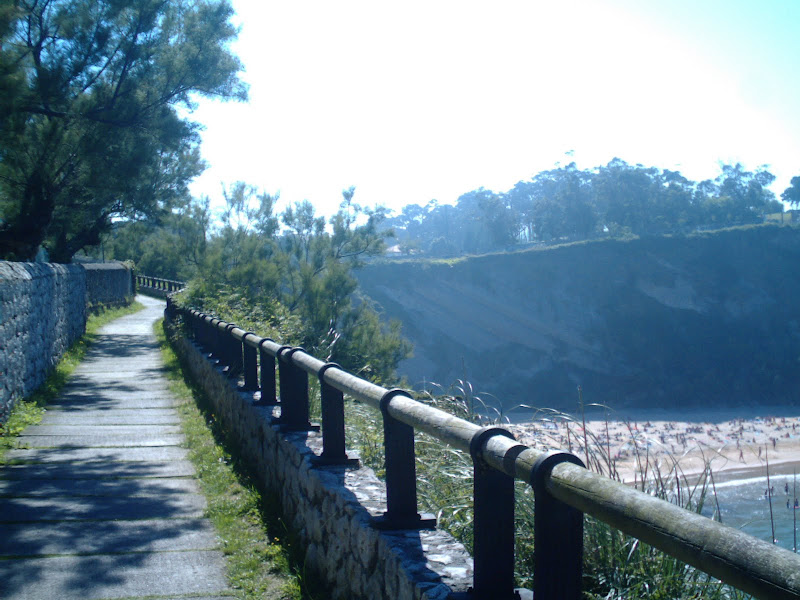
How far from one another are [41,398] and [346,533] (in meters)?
7.29

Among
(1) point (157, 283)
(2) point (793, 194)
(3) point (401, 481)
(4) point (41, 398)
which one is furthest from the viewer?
(2) point (793, 194)

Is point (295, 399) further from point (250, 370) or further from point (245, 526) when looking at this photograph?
point (250, 370)

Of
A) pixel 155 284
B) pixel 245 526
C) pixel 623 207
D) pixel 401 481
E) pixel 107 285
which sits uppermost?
pixel 623 207

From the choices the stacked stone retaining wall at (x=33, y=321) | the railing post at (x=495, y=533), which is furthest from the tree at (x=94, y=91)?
the railing post at (x=495, y=533)

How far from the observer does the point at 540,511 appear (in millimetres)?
2006

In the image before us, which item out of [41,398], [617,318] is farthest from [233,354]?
[617,318]

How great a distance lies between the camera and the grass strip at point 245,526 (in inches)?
154

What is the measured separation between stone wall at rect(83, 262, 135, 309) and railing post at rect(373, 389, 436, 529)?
1987 cm

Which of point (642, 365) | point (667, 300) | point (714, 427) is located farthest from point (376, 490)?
point (667, 300)

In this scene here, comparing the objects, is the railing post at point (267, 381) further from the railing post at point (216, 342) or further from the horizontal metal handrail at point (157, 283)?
the horizontal metal handrail at point (157, 283)

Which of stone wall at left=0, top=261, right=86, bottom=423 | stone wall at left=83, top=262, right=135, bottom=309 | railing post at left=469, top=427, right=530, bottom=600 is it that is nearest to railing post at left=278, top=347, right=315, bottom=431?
railing post at left=469, top=427, right=530, bottom=600

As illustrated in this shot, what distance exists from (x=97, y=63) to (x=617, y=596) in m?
11.9

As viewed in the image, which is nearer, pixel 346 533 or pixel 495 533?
pixel 495 533

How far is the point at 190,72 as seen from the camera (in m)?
12.5
